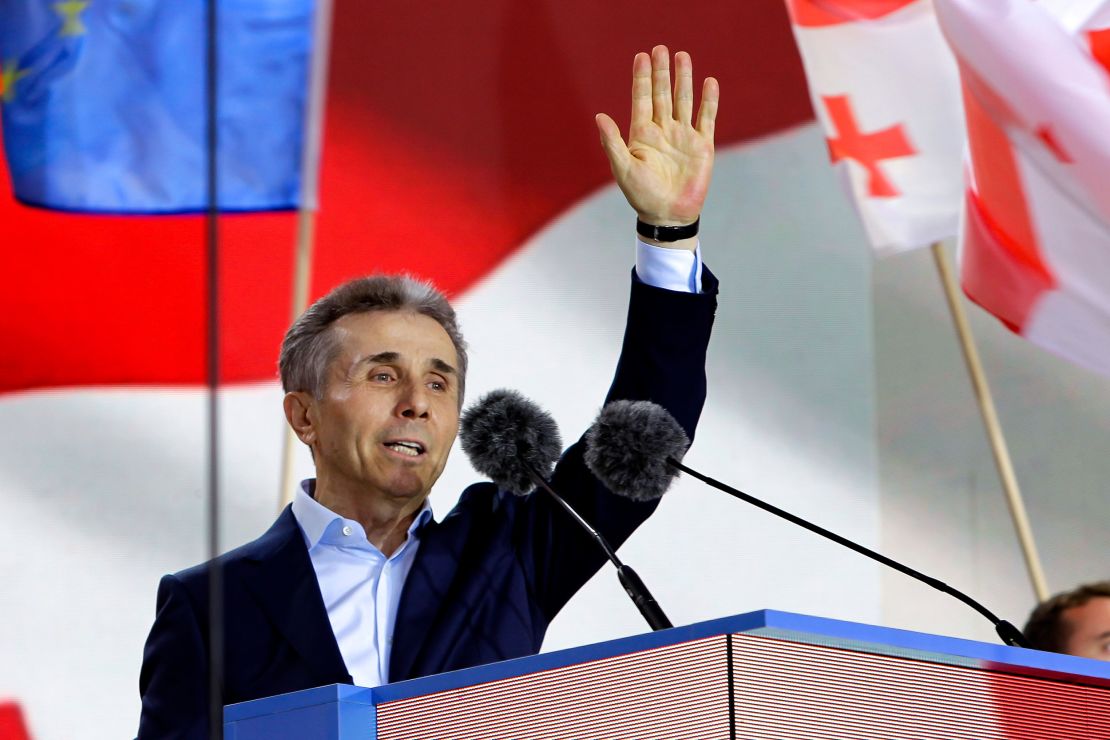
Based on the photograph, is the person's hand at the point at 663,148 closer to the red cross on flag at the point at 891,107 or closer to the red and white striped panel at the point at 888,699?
the red and white striped panel at the point at 888,699

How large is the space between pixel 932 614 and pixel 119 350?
6.69 feet

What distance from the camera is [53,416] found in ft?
11.1

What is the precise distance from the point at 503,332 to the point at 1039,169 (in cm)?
134

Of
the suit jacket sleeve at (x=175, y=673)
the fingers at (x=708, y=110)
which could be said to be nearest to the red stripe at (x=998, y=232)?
the fingers at (x=708, y=110)

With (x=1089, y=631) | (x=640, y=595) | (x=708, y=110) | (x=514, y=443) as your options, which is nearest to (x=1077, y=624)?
(x=1089, y=631)

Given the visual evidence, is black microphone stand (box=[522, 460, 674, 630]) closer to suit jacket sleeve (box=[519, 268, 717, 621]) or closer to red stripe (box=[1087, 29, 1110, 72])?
suit jacket sleeve (box=[519, 268, 717, 621])

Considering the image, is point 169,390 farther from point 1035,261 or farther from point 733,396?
point 1035,261

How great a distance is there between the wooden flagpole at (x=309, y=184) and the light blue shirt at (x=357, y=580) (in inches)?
55.1

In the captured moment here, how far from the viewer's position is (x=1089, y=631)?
202cm

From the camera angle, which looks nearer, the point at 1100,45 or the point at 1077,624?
the point at 1077,624

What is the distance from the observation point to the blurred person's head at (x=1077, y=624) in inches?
79.4

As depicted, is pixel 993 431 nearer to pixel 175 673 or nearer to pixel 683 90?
pixel 683 90

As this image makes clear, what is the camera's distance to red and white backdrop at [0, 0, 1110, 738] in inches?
130

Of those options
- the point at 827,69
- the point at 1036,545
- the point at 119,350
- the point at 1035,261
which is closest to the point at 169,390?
the point at 119,350
